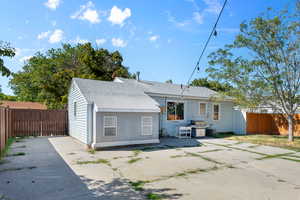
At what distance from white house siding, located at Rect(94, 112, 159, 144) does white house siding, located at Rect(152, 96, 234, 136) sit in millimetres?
2900

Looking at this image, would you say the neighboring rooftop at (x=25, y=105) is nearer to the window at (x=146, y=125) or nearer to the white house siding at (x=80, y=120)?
the white house siding at (x=80, y=120)

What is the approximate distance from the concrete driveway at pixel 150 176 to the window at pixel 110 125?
130 cm

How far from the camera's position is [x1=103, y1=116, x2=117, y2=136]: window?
28.1ft

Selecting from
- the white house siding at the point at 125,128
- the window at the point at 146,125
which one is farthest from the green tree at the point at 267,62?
the white house siding at the point at 125,128

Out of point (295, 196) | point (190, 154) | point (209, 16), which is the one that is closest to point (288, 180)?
point (295, 196)

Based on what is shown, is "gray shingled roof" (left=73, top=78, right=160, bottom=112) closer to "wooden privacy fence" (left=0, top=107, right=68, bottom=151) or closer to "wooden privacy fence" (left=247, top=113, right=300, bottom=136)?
"wooden privacy fence" (left=0, top=107, right=68, bottom=151)

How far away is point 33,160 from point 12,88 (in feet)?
143

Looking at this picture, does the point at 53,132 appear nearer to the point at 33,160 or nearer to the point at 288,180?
the point at 33,160

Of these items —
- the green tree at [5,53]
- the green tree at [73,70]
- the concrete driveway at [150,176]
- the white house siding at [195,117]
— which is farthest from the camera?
the green tree at [73,70]

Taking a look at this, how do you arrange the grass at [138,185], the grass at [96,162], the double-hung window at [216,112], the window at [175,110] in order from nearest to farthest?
the grass at [138,185]
the grass at [96,162]
the window at [175,110]
the double-hung window at [216,112]

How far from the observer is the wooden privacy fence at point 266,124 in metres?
16.0

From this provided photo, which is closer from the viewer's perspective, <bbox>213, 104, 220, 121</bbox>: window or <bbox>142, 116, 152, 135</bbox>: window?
<bbox>142, 116, 152, 135</bbox>: window

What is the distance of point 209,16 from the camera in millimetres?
7656

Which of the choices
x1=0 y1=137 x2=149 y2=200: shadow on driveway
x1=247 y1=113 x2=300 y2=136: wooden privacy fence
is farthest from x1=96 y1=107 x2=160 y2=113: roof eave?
x1=247 y1=113 x2=300 y2=136: wooden privacy fence
